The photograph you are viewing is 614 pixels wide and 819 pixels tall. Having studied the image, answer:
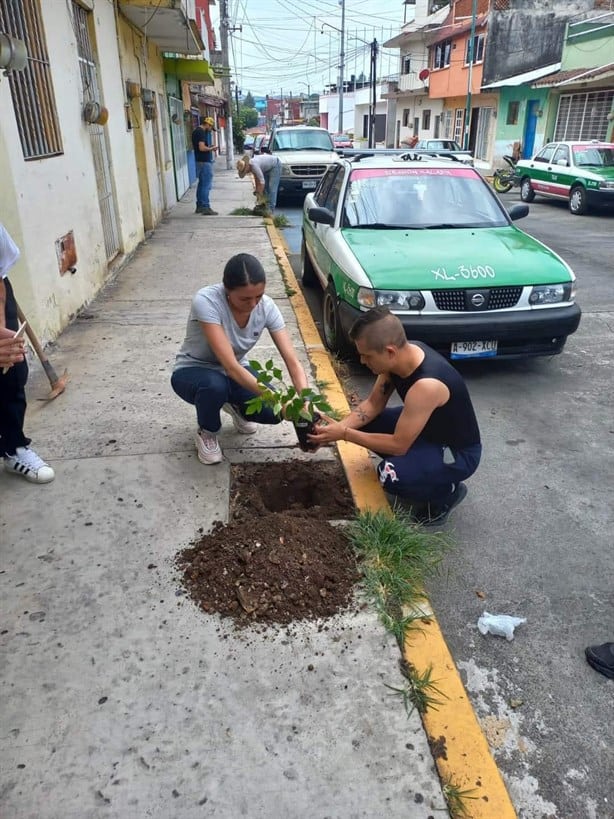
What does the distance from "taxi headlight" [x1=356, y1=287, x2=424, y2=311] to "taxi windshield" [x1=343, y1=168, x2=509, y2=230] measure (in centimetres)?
131

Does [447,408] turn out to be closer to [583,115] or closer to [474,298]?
[474,298]

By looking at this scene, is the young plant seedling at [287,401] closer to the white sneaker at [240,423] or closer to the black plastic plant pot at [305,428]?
the black plastic plant pot at [305,428]

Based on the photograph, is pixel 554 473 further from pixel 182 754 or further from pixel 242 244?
pixel 242 244

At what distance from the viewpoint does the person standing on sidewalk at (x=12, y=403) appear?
335cm

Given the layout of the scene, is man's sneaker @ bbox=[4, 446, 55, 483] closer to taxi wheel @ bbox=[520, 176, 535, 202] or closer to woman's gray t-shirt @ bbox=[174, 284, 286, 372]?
woman's gray t-shirt @ bbox=[174, 284, 286, 372]

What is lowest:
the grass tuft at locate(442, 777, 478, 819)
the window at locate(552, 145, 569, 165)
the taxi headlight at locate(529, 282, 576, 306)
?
the grass tuft at locate(442, 777, 478, 819)

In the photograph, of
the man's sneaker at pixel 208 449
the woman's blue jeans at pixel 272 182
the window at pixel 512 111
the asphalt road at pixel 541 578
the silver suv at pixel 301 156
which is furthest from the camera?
the window at pixel 512 111

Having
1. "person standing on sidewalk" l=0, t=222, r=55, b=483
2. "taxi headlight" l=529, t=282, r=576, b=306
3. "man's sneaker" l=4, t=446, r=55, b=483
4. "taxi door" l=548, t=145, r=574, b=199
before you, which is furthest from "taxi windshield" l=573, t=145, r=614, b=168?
"man's sneaker" l=4, t=446, r=55, b=483

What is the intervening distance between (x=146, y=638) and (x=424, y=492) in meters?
1.47

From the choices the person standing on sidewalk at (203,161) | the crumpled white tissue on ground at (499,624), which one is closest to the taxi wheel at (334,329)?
the crumpled white tissue on ground at (499,624)

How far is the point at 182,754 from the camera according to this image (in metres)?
2.05

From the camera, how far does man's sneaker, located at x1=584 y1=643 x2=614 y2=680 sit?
2.45 m

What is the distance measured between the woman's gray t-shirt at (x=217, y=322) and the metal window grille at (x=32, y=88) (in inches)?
106

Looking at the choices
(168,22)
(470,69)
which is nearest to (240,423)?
(168,22)
